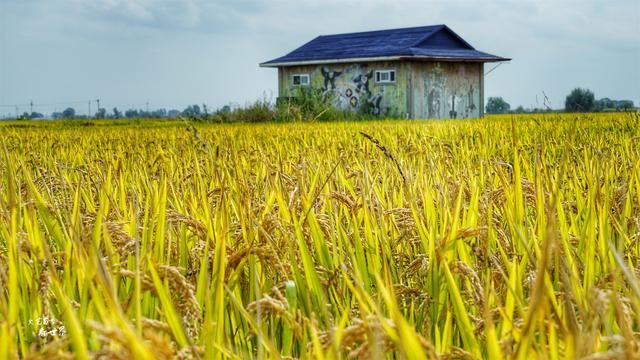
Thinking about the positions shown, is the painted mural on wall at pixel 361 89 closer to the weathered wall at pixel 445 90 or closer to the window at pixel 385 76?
the window at pixel 385 76

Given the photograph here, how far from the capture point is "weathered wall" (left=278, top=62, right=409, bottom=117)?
24.9 metres

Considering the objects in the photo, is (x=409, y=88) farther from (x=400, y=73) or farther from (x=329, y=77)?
(x=329, y=77)

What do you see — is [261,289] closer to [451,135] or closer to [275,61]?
[451,135]

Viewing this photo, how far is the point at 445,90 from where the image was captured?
1016 inches

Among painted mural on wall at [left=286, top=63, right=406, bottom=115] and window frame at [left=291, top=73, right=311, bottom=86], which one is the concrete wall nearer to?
painted mural on wall at [left=286, top=63, right=406, bottom=115]

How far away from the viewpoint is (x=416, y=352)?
83cm

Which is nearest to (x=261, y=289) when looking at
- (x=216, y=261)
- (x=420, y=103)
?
(x=216, y=261)

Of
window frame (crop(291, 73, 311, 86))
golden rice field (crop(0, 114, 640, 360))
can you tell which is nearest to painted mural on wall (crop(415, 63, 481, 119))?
window frame (crop(291, 73, 311, 86))

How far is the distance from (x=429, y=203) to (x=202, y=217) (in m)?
0.60

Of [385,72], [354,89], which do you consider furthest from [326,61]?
[385,72]

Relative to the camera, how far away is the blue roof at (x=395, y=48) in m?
25.2

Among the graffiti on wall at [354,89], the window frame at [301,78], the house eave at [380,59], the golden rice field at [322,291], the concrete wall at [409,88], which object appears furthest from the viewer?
the window frame at [301,78]

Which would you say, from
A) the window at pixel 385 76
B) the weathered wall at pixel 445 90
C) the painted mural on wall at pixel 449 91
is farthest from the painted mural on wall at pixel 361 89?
the painted mural on wall at pixel 449 91

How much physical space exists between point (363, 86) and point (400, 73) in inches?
53.8
